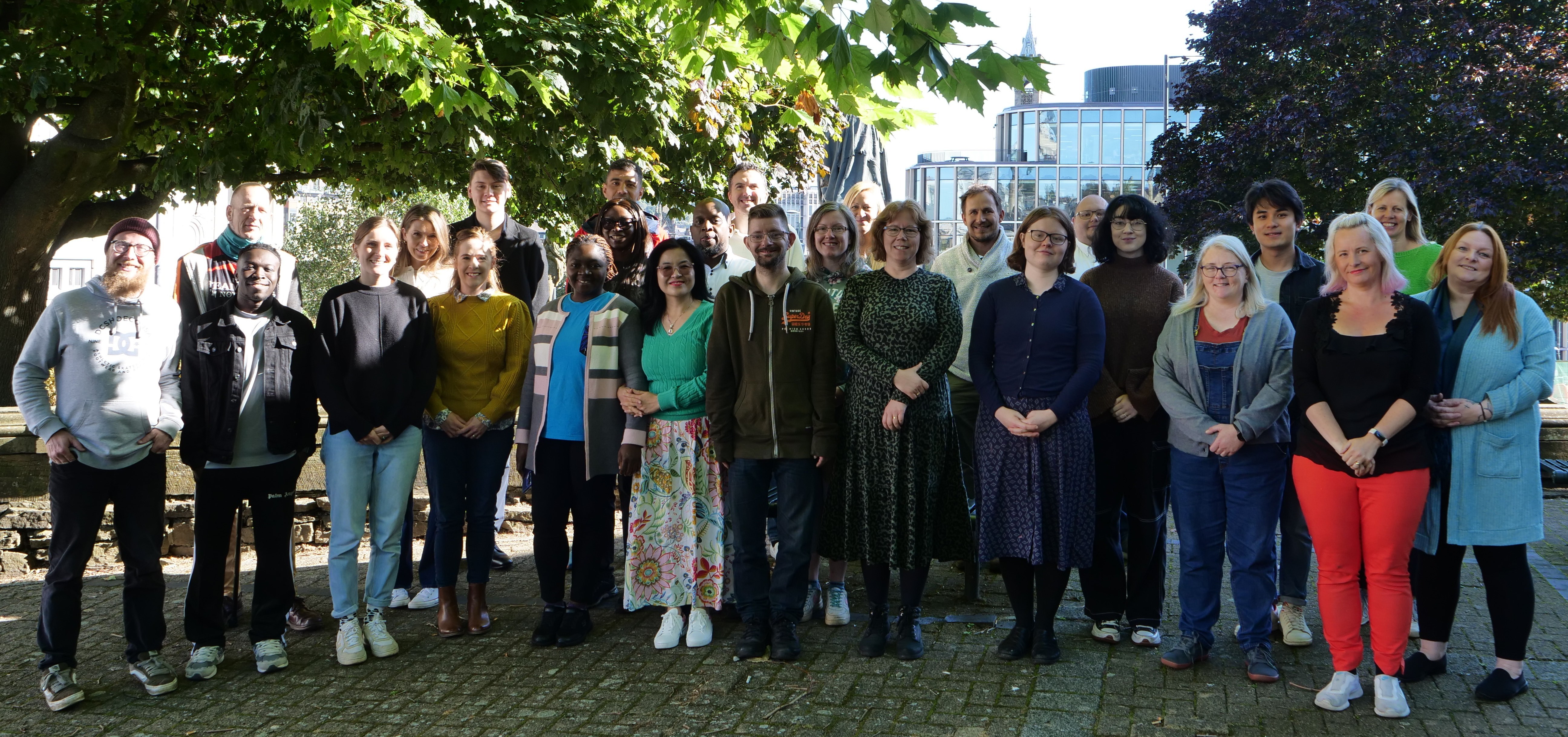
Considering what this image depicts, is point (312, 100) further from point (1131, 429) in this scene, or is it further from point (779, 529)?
point (1131, 429)

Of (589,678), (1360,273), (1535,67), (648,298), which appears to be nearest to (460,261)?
(648,298)

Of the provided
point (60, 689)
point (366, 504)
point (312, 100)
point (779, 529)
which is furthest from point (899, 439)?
point (312, 100)

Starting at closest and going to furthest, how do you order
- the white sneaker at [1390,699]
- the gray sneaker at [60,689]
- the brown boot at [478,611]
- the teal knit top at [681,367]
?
the white sneaker at [1390,699] → the gray sneaker at [60,689] → the teal knit top at [681,367] → the brown boot at [478,611]

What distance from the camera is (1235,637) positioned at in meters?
4.99

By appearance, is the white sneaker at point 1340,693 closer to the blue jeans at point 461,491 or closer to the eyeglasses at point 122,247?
the blue jeans at point 461,491

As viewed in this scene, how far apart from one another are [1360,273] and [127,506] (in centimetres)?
499

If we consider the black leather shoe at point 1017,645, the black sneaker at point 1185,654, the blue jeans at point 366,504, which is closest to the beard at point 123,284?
the blue jeans at point 366,504

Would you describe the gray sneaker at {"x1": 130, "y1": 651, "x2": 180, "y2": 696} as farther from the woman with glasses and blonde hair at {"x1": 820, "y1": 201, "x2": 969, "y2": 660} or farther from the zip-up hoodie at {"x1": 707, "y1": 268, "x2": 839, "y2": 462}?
the woman with glasses and blonde hair at {"x1": 820, "y1": 201, "x2": 969, "y2": 660}

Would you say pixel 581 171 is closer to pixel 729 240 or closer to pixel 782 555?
pixel 729 240

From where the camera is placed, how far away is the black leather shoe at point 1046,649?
480cm

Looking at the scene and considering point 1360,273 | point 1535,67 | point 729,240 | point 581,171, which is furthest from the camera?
point 1535,67

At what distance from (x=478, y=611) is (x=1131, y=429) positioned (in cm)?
318

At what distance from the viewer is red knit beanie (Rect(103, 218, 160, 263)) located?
473 centimetres

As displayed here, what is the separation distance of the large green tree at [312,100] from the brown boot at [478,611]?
316 centimetres
